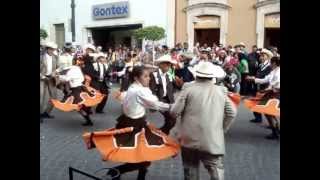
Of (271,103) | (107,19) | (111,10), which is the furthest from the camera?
(107,19)

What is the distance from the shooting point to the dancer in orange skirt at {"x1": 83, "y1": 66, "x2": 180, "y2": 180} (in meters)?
5.56

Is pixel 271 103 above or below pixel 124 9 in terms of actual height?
below

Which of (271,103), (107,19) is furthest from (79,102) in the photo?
(107,19)

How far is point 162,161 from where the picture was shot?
7.41 meters

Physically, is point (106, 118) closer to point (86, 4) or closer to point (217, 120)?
point (217, 120)

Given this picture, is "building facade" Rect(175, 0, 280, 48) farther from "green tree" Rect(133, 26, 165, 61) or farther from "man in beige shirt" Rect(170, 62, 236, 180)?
"man in beige shirt" Rect(170, 62, 236, 180)

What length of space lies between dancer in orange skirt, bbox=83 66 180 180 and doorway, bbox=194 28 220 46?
20.4 m

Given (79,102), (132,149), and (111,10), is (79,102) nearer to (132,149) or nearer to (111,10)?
(132,149)

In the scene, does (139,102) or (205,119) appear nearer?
(205,119)

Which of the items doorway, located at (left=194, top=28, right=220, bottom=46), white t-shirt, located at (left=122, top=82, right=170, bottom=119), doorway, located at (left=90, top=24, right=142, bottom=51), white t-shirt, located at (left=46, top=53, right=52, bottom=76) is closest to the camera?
white t-shirt, located at (left=122, top=82, right=170, bottom=119)

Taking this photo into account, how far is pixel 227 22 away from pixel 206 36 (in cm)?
188

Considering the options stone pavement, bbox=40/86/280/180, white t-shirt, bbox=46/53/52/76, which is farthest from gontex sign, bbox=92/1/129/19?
stone pavement, bbox=40/86/280/180
